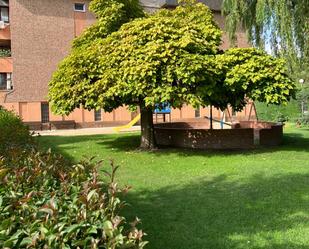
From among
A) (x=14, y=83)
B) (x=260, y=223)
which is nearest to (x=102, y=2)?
(x=260, y=223)

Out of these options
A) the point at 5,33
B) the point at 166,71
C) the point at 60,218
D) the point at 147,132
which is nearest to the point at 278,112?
the point at 147,132

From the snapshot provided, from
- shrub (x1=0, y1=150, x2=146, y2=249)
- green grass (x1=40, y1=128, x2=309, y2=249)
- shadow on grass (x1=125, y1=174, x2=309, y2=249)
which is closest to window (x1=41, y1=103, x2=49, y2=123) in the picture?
green grass (x1=40, y1=128, x2=309, y2=249)

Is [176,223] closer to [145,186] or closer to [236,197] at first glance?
[236,197]

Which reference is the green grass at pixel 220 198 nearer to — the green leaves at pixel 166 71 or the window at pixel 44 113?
the green leaves at pixel 166 71

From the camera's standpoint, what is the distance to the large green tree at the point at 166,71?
36.7ft

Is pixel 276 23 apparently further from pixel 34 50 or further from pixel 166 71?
pixel 34 50

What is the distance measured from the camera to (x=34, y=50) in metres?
30.1

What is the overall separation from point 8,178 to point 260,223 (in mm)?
3432

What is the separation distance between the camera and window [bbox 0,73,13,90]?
98.2 ft

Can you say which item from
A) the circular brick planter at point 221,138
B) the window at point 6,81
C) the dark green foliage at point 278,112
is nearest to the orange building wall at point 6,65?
the window at point 6,81

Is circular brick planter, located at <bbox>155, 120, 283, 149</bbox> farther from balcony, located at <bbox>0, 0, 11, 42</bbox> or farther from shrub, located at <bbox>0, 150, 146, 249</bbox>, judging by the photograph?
balcony, located at <bbox>0, 0, 11, 42</bbox>

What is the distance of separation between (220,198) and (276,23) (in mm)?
8866

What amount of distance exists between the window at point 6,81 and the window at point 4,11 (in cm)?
401

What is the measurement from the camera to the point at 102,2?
45.5 feet
